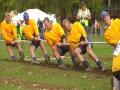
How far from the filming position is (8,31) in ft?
65.6

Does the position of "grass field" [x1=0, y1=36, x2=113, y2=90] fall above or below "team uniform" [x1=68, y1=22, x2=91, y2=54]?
below

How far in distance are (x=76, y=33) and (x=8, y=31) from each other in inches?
182

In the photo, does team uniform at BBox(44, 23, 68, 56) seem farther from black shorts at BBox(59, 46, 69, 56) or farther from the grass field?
the grass field

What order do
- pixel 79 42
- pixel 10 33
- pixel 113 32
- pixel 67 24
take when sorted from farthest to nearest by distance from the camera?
1. pixel 10 33
2. pixel 67 24
3. pixel 79 42
4. pixel 113 32

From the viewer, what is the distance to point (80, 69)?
16.4 metres

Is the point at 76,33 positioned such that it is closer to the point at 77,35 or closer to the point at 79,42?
the point at 77,35

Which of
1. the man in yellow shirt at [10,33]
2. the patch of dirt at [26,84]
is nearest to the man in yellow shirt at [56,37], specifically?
the man in yellow shirt at [10,33]

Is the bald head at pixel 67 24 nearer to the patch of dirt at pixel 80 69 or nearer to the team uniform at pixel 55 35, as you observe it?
the team uniform at pixel 55 35

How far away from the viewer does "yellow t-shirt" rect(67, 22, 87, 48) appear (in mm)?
16030

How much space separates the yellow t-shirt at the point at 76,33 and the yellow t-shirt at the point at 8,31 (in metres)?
4.14

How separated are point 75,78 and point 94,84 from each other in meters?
1.25

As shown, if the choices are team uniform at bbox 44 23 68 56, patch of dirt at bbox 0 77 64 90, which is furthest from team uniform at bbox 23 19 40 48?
patch of dirt at bbox 0 77 64 90

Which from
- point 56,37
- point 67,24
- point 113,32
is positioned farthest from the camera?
point 56,37

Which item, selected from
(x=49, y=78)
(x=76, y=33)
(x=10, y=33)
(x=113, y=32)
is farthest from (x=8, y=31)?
(x=113, y=32)
